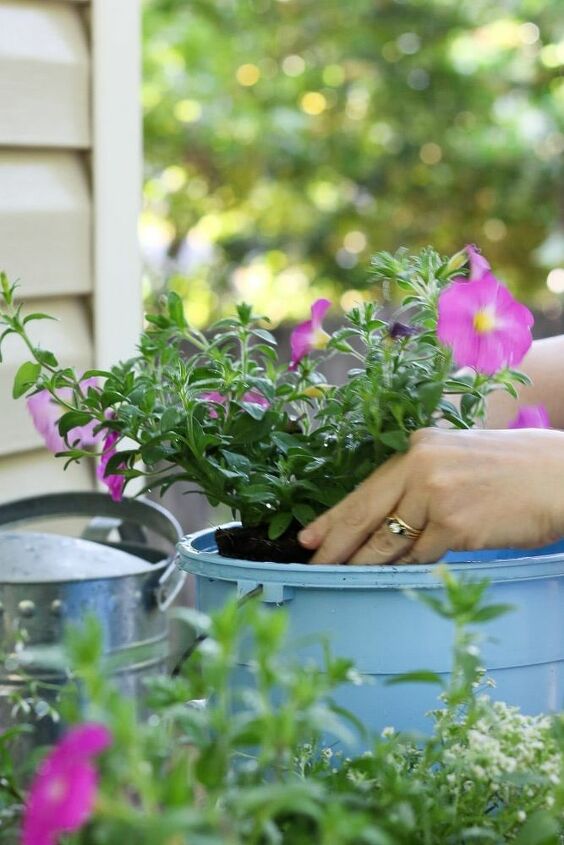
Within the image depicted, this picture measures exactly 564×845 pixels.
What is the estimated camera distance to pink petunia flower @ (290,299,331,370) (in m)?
1.25

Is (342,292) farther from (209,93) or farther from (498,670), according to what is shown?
(498,670)

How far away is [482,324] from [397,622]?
26 cm

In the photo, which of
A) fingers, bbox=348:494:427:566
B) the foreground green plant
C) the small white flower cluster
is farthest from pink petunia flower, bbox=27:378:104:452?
the small white flower cluster

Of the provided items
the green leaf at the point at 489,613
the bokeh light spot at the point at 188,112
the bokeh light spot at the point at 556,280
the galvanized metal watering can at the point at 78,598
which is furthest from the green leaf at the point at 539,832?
the bokeh light spot at the point at 188,112

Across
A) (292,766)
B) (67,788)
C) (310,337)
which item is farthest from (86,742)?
(310,337)

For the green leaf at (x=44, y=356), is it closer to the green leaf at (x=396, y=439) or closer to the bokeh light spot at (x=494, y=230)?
the green leaf at (x=396, y=439)

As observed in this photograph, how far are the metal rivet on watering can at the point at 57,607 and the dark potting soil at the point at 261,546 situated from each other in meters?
0.38

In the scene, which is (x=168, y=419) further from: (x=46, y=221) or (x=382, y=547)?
(x=46, y=221)

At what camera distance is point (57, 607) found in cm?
145

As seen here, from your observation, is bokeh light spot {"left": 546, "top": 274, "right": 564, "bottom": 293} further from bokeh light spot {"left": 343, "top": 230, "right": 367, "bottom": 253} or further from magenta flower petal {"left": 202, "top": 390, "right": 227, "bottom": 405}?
magenta flower petal {"left": 202, "top": 390, "right": 227, "bottom": 405}

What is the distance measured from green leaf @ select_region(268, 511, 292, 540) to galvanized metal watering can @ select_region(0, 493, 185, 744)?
35 centimetres

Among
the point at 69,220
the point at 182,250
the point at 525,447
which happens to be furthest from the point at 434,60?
the point at 525,447

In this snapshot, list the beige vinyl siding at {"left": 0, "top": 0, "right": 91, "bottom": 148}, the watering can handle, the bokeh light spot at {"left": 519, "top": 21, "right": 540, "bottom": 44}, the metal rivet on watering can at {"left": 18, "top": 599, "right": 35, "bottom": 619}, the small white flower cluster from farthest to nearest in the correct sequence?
the bokeh light spot at {"left": 519, "top": 21, "right": 540, "bottom": 44} → the beige vinyl siding at {"left": 0, "top": 0, "right": 91, "bottom": 148} → the watering can handle → the metal rivet on watering can at {"left": 18, "top": 599, "right": 35, "bottom": 619} → the small white flower cluster

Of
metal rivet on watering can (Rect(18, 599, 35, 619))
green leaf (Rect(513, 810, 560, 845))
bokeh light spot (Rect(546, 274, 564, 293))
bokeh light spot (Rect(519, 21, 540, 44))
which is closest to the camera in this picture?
green leaf (Rect(513, 810, 560, 845))
